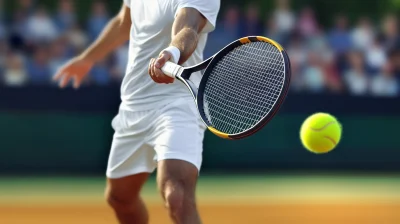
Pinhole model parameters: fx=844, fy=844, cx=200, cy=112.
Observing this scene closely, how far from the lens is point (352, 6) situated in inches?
618

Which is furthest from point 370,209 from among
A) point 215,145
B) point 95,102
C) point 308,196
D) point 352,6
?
point 352,6

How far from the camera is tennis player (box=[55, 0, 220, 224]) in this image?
4.77m

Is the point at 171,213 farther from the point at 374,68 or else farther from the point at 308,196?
the point at 374,68

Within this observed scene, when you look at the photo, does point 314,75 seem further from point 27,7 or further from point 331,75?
point 27,7

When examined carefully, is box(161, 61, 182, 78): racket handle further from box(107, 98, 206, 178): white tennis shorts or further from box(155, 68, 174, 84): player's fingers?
box(107, 98, 206, 178): white tennis shorts

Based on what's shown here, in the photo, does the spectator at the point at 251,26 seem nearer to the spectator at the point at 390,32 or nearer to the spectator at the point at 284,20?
the spectator at the point at 284,20

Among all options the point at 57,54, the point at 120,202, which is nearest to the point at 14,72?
the point at 57,54

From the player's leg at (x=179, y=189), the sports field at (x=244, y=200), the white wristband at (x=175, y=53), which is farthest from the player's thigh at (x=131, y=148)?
the sports field at (x=244, y=200)

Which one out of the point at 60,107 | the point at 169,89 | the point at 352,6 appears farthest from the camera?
the point at 352,6

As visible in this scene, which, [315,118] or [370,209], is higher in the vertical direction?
[315,118]

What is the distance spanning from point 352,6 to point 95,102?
20.3 ft

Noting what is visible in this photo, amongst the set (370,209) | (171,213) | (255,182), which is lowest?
(255,182)

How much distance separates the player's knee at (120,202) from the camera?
5504mm

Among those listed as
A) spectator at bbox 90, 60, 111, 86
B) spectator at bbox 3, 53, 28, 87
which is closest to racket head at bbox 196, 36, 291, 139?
spectator at bbox 3, 53, 28, 87
